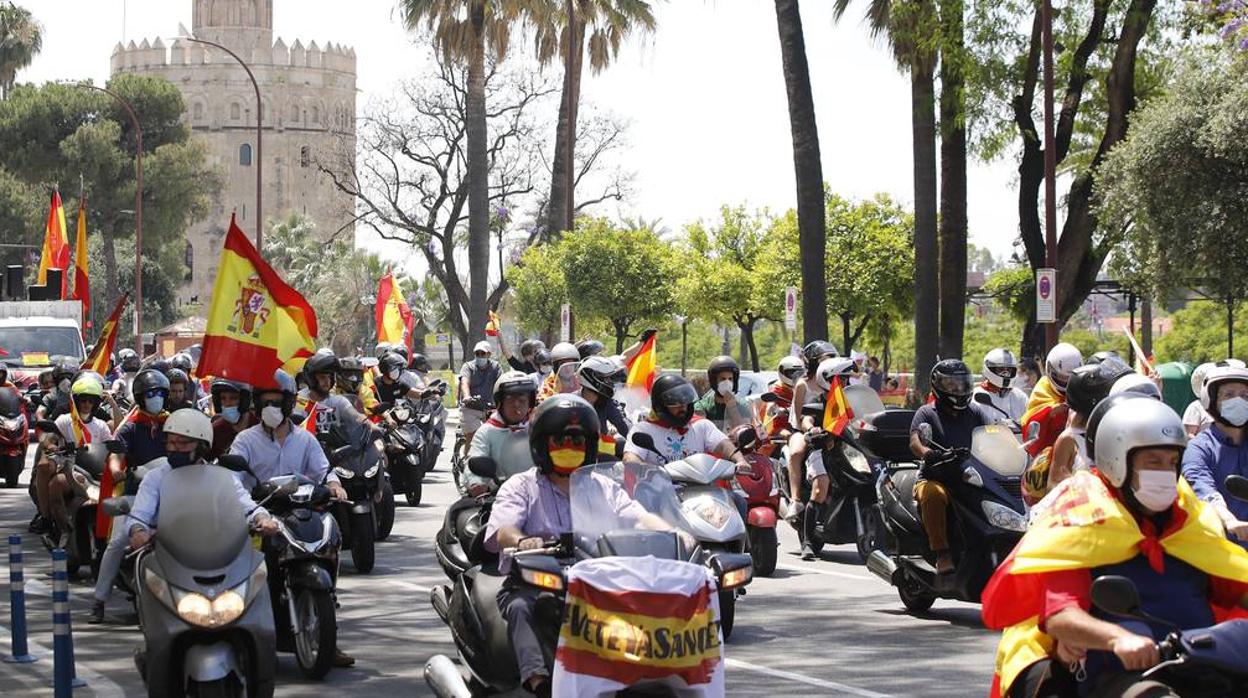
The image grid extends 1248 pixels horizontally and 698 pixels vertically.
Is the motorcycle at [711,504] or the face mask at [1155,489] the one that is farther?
the motorcycle at [711,504]

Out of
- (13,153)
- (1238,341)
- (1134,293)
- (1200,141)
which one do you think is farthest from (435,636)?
(13,153)

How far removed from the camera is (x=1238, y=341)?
55312 mm

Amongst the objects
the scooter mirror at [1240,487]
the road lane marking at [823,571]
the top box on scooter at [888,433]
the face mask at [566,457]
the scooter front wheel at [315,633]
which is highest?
the face mask at [566,457]

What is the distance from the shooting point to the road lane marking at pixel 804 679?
9.60m

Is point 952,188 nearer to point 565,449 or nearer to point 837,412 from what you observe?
point 837,412

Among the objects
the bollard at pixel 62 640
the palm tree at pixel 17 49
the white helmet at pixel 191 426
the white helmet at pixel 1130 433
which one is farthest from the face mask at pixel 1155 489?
the palm tree at pixel 17 49

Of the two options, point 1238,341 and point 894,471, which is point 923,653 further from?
point 1238,341

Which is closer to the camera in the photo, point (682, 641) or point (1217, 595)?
point (1217, 595)

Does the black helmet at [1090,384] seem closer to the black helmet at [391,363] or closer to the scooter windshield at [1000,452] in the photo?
the scooter windshield at [1000,452]

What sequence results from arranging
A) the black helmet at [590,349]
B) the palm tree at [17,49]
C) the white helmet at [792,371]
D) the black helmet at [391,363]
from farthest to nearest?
the palm tree at [17,49] → the black helmet at [391,363] → the black helmet at [590,349] → the white helmet at [792,371]

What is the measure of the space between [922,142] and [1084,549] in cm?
2324

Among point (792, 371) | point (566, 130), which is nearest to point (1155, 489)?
point (792, 371)

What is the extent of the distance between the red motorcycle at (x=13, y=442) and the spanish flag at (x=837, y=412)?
42.3 feet

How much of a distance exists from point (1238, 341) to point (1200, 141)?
27.9 metres
